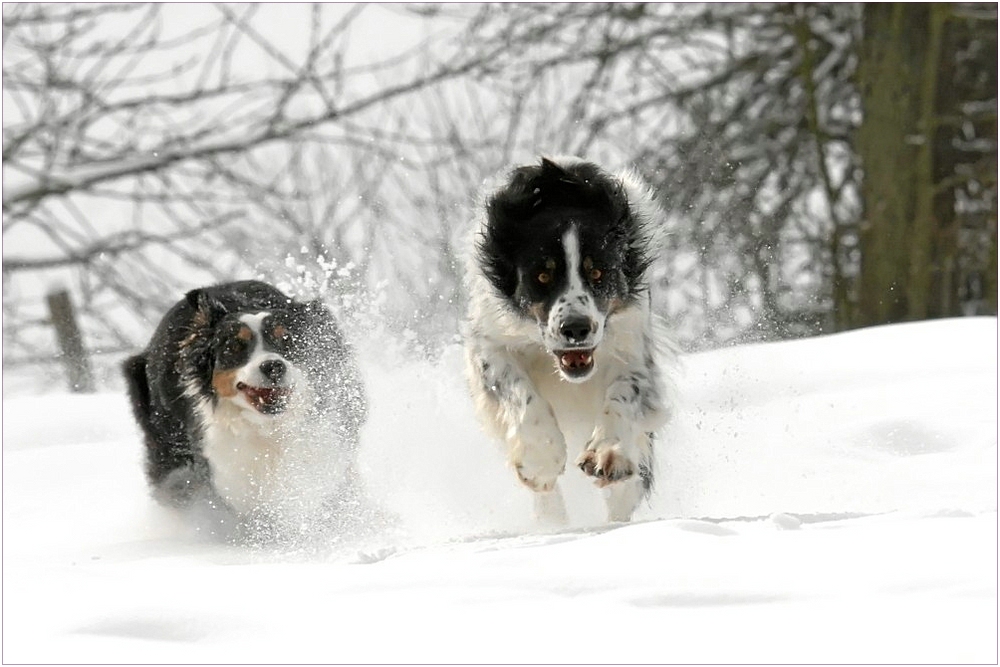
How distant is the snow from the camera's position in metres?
3.41

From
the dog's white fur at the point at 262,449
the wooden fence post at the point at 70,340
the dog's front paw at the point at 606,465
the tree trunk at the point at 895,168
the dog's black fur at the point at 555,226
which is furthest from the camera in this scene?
the tree trunk at the point at 895,168

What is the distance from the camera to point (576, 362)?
5477 mm

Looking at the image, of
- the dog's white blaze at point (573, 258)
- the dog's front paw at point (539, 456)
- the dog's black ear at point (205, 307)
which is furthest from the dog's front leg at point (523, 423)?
the dog's black ear at point (205, 307)

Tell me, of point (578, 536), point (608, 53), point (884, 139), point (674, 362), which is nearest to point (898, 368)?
point (674, 362)

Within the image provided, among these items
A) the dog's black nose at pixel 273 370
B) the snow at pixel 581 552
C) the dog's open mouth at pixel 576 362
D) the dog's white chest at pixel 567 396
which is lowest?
the snow at pixel 581 552

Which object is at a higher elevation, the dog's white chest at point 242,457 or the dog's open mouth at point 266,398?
the dog's open mouth at point 266,398

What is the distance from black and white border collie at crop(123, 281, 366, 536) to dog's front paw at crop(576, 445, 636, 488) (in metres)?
1.29

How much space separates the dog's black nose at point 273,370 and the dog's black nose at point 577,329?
1321 mm

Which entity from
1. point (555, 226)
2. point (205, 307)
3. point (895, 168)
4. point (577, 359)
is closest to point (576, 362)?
point (577, 359)

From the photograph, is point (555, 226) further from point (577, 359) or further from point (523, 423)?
point (523, 423)

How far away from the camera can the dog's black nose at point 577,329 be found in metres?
5.38

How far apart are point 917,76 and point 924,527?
1069 cm

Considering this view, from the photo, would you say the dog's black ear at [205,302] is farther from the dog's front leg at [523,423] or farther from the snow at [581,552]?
the dog's front leg at [523,423]

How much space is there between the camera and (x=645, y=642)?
11.0 feet
